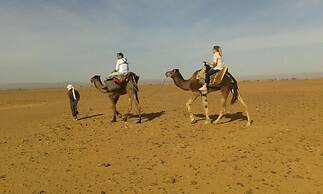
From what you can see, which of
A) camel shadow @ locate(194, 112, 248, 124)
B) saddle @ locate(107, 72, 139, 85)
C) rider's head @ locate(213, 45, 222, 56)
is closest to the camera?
rider's head @ locate(213, 45, 222, 56)

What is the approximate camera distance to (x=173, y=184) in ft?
28.3

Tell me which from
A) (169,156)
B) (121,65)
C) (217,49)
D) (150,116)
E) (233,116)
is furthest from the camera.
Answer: (150,116)

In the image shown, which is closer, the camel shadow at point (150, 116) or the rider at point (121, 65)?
the rider at point (121, 65)

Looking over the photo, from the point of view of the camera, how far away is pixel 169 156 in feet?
34.9

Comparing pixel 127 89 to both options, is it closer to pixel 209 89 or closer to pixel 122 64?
pixel 122 64

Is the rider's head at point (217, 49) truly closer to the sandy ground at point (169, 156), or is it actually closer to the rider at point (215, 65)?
the rider at point (215, 65)

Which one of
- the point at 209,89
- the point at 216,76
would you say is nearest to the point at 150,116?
the point at 209,89

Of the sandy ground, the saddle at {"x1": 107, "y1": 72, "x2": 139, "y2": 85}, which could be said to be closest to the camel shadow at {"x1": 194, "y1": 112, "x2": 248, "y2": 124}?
the sandy ground

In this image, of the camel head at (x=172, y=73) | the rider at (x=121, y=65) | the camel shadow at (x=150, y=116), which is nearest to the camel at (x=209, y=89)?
the camel head at (x=172, y=73)

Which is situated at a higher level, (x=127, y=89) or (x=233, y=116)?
(x=127, y=89)

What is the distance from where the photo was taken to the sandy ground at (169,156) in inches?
340

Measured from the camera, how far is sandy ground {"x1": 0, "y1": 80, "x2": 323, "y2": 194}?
28.3ft

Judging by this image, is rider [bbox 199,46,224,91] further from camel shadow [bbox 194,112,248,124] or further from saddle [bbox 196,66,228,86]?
camel shadow [bbox 194,112,248,124]

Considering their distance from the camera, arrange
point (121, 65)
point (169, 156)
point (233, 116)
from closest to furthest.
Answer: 1. point (169, 156)
2. point (121, 65)
3. point (233, 116)
